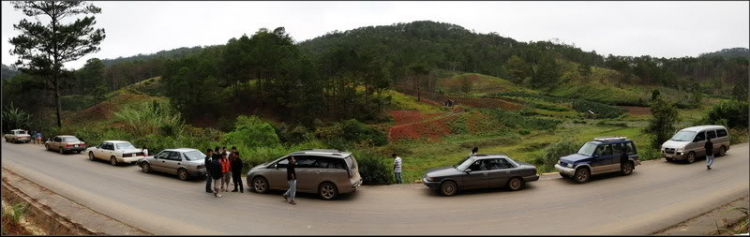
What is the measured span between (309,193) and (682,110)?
106 ft

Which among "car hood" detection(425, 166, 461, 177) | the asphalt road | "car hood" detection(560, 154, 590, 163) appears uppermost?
"car hood" detection(560, 154, 590, 163)

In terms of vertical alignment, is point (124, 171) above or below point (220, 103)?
below

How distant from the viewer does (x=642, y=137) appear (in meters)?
27.2

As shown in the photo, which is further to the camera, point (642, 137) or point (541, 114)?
point (541, 114)

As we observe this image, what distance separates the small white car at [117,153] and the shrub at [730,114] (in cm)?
2640

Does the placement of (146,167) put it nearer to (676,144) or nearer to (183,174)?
(183,174)

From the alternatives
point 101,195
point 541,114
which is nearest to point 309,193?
point 101,195

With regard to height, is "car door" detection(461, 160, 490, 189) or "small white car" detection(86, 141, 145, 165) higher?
"small white car" detection(86, 141, 145, 165)

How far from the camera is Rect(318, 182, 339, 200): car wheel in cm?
1238

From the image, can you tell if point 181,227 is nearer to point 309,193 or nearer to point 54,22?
point 309,193

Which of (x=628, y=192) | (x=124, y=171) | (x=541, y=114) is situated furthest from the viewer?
(x=541, y=114)

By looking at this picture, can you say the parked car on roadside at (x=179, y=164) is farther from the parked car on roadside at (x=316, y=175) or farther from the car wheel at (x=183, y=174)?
the parked car on roadside at (x=316, y=175)

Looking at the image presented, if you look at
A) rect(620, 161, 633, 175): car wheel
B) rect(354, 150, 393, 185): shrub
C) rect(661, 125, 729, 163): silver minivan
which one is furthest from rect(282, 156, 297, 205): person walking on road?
rect(661, 125, 729, 163): silver minivan

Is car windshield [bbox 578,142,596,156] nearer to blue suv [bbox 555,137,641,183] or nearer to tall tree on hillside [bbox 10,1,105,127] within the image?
blue suv [bbox 555,137,641,183]
